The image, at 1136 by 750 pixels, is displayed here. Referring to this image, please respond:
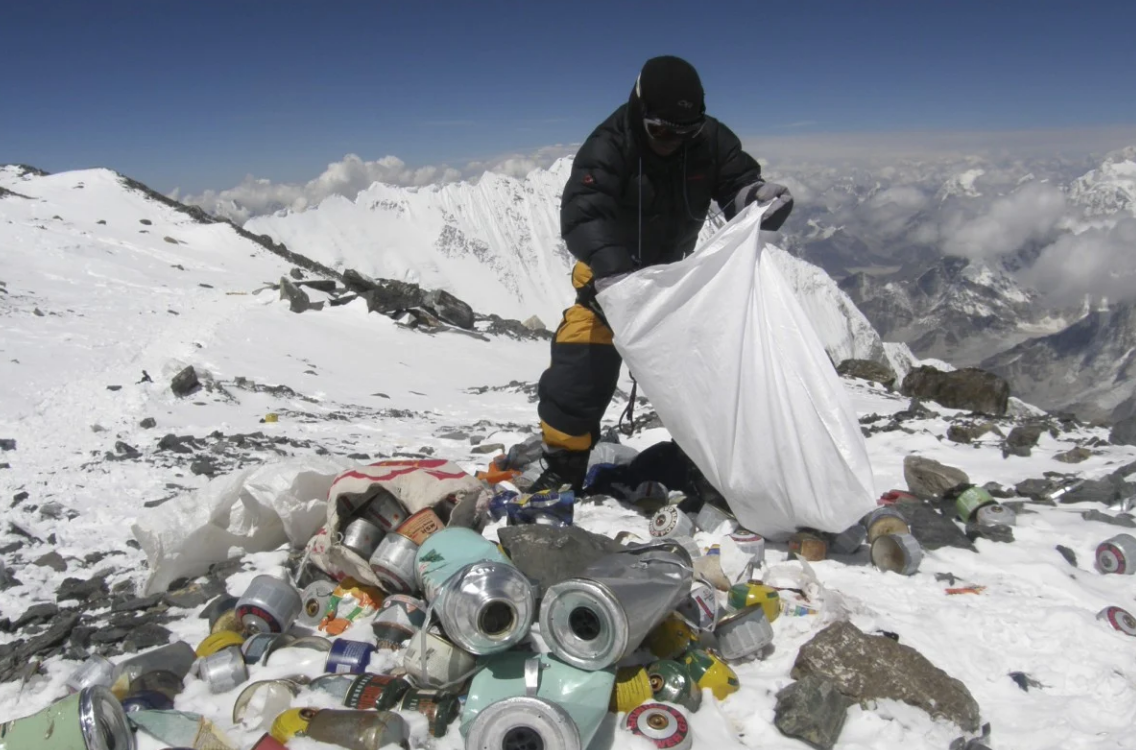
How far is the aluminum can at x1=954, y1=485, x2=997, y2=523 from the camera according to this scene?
4.21 meters

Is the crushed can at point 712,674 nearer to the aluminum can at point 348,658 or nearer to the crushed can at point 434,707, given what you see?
the crushed can at point 434,707

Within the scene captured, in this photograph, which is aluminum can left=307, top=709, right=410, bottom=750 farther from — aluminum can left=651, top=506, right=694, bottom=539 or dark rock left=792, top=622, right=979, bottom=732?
aluminum can left=651, top=506, right=694, bottom=539

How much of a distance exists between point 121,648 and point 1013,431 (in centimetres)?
675

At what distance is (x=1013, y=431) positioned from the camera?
6348 millimetres

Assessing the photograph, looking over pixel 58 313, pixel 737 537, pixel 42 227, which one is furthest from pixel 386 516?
pixel 42 227

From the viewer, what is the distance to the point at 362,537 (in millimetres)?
3467

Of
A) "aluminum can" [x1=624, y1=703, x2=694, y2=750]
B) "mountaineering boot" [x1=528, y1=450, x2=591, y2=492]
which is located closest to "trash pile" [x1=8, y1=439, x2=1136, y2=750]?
"aluminum can" [x1=624, y1=703, x2=694, y2=750]

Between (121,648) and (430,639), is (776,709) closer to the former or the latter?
(430,639)

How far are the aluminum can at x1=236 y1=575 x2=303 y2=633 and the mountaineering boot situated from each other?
68.5 inches

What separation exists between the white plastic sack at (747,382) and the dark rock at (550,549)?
2.79 feet

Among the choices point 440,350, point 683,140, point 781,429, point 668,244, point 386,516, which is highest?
point 683,140

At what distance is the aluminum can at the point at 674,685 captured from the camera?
2.55 metres

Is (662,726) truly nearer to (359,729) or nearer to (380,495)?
(359,729)

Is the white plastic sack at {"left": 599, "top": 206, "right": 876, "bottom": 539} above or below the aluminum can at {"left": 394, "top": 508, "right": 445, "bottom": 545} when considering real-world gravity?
above
